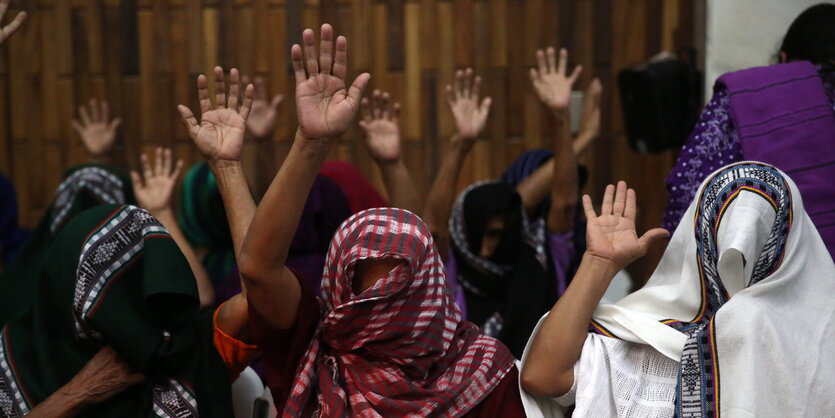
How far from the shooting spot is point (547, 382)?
2006mm

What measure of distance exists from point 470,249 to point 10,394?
1.68 meters

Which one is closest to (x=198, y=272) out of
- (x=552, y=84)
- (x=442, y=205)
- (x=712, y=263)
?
(x=442, y=205)

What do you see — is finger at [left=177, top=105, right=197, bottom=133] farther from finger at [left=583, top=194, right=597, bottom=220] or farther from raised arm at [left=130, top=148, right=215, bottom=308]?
finger at [left=583, top=194, right=597, bottom=220]

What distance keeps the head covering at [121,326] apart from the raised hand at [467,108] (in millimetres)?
1471

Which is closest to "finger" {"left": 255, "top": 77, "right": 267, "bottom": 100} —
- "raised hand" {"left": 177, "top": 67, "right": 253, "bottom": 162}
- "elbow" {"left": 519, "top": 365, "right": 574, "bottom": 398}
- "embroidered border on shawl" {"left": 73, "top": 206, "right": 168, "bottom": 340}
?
"raised hand" {"left": 177, "top": 67, "right": 253, "bottom": 162}

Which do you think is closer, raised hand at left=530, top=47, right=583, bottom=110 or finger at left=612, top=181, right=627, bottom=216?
finger at left=612, top=181, right=627, bottom=216

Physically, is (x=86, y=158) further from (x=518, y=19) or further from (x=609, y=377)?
(x=609, y=377)

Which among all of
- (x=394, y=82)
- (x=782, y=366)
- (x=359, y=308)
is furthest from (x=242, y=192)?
(x=394, y=82)

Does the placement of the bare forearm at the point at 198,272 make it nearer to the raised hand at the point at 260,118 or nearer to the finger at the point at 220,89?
the raised hand at the point at 260,118

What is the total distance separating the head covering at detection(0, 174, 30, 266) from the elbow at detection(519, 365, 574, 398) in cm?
293

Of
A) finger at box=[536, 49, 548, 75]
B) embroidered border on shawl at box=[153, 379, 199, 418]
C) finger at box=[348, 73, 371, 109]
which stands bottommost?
embroidered border on shawl at box=[153, 379, 199, 418]

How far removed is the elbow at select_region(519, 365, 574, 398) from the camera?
2.00 metres

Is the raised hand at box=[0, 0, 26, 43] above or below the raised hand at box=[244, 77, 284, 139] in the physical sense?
above

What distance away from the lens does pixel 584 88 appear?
14.0ft
